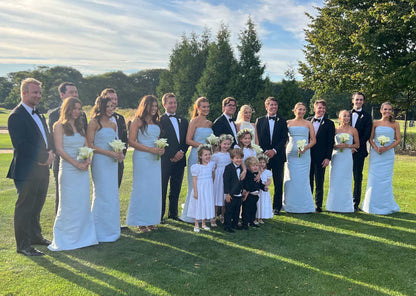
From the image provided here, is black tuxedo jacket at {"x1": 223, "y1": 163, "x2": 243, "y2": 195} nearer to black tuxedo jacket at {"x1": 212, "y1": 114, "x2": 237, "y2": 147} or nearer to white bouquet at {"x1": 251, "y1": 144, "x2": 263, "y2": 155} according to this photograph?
white bouquet at {"x1": 251, "y1": 144, "x2": 263, "y2": 155}

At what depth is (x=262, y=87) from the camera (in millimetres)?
35469

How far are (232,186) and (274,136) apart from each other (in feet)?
6.76

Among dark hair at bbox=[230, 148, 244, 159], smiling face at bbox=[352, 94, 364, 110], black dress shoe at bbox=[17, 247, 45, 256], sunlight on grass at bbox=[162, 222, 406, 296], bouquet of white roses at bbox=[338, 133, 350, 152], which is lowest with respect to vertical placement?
black dress shoe at bbox=[17, 247, 45, 256]

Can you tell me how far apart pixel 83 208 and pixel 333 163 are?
242 inches

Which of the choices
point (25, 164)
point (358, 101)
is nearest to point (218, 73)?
point (358, 101)

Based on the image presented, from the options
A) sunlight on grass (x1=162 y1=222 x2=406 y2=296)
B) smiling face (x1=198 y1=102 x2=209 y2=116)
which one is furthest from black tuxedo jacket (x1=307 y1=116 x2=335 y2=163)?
sunlight on grass (x1=162 y1=222 x2=406 y2=296)

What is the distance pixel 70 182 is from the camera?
18.1ft

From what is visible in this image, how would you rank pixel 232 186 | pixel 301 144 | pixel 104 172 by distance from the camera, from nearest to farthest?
pixel 104 172 < pixel 232 186 < pixel 301 144

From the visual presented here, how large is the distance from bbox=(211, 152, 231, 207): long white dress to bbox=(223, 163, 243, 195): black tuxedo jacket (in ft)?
1.18

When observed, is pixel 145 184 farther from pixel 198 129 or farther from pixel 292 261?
pixel 292 261

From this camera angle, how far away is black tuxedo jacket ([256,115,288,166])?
7.71 m

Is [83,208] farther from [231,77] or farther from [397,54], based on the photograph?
[231,77]

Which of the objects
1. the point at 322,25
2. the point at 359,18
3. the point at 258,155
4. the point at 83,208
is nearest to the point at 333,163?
the point at 258,155

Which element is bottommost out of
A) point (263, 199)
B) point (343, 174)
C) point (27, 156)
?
point (263, 199)
